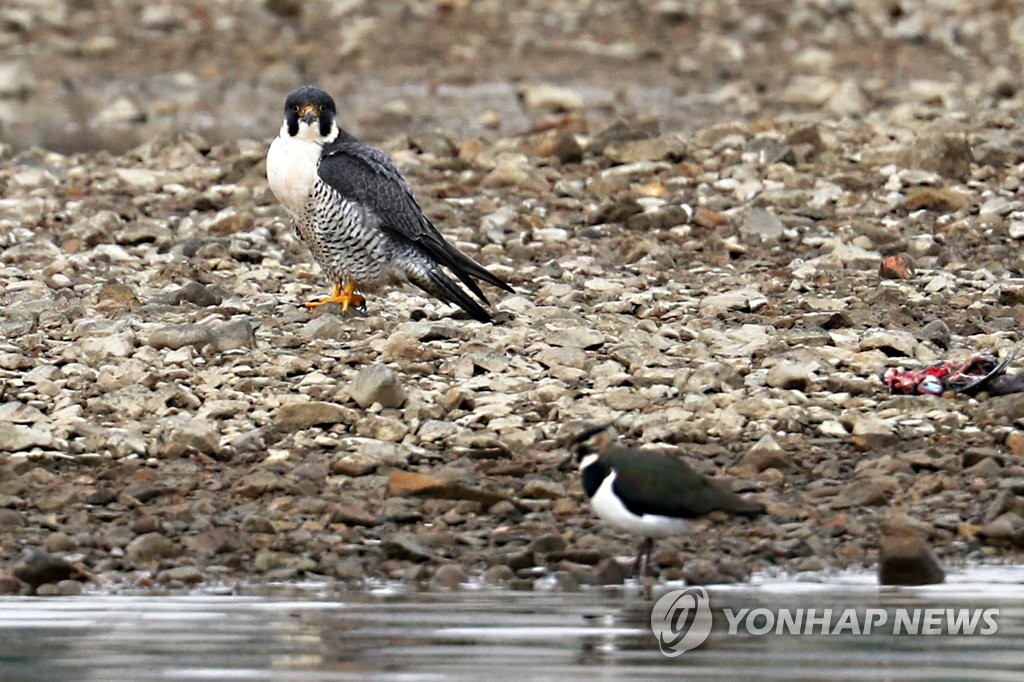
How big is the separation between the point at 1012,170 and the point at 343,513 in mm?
8082

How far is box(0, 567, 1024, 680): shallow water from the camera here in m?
6.86

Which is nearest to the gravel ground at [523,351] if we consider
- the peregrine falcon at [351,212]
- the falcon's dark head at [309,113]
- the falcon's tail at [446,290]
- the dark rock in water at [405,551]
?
the dark rock in water at [405,551]

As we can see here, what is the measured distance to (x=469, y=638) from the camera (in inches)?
289

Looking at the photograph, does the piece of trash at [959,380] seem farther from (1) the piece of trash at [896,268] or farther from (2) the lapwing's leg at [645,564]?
(2) the lapwing's leg at [645,564]

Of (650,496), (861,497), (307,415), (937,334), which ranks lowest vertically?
(861,497)

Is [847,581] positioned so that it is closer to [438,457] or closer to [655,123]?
[438,457]

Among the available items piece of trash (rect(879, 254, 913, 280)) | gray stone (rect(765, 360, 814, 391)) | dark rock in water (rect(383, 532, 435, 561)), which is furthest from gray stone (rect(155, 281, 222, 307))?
dark rock in water (rect(383, 532, 435, 561))

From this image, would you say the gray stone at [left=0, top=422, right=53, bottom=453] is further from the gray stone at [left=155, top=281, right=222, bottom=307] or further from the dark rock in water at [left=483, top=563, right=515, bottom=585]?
the gray stone at [left=155, top=281, right=222, bottom=307]

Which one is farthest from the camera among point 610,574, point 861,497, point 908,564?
point 861,497

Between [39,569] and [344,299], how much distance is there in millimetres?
4479

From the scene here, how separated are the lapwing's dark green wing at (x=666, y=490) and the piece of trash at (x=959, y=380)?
2.29m

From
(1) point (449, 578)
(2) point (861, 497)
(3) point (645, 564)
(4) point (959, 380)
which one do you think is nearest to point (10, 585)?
(1) point (449, 578)

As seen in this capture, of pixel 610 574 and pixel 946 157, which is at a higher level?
pixel 946 157

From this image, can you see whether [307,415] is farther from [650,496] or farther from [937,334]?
[937,334]
